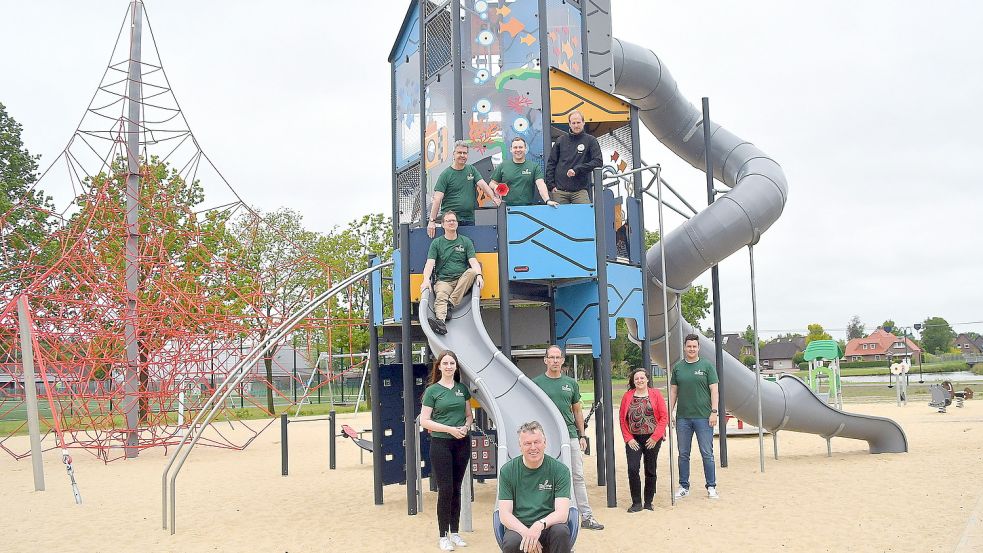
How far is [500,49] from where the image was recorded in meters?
11.2

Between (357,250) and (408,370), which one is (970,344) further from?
(408,370)

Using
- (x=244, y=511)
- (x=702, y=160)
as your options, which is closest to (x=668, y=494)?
(x=244, y=511)

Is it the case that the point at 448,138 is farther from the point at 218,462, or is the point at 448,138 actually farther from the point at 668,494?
the point at 218,462

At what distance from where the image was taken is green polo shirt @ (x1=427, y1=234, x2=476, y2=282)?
903 centimetres

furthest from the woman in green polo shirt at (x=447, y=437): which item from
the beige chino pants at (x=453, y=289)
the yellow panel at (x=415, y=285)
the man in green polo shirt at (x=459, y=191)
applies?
the man in green polo shirt at (x=459, y=191)

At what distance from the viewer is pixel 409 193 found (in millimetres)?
12391

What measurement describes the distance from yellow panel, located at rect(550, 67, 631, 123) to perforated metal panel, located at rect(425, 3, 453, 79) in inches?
60.3

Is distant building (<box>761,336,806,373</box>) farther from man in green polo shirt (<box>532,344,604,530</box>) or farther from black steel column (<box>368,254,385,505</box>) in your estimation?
man in green polo shirt (<box>532,344,604,530</box>)

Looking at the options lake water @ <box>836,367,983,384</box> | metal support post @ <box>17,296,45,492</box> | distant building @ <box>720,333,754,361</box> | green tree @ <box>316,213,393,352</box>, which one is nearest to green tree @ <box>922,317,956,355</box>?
distant building @ <box>720,333,754,361</box>

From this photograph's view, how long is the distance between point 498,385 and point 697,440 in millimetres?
2812

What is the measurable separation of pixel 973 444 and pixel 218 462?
47.3 ft

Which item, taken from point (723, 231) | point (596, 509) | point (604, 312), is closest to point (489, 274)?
point (604, 312)

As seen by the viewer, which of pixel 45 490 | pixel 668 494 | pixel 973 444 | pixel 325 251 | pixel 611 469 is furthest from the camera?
pixel 325 251

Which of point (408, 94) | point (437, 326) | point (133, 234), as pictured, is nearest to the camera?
point (437, 326)
